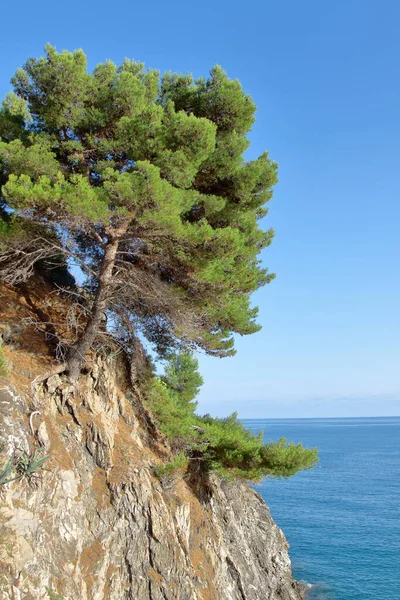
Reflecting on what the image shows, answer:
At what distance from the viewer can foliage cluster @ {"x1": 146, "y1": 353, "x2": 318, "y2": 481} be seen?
1285cm

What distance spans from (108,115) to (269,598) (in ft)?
67.1

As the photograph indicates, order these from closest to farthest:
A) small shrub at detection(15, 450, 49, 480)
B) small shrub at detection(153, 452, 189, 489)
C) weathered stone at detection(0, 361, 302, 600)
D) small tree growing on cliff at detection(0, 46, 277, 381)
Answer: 1. weathered stone at detection(0, 361, 302, 600)
2. small shrub at detection(15, 450, 49, 480)
3. small tree growing on cliff at detection(0, 46, 277, 381)
4. small shrub at detection(153, 452, 189, 489)

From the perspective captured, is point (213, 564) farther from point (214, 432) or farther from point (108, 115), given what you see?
point (108, 115)

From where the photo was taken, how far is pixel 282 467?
502 inches

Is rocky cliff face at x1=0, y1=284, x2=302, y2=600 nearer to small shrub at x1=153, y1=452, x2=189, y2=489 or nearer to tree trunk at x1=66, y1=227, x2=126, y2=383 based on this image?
small shrub at x1=153, y1=452, x2=189, y2=489

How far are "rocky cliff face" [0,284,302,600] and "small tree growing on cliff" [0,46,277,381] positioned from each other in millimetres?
1424

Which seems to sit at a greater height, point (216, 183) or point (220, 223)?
point (216, 183)

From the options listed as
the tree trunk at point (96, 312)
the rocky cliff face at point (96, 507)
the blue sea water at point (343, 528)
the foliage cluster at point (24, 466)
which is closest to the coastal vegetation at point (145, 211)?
the tree trunk at point (96, 312)

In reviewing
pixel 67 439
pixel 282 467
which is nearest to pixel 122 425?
pixel 67 439

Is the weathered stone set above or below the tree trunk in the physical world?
below

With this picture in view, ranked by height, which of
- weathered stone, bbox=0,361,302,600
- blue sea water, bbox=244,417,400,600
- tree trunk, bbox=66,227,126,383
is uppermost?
tree trunk, bbox=66,227,126,383

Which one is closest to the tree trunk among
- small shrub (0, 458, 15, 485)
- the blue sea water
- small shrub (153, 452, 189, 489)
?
small shrub (0, 458, 15, 485)

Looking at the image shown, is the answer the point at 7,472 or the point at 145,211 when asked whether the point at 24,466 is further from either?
the point at 145,211

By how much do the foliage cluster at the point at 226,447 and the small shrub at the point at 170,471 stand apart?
0.75 m
